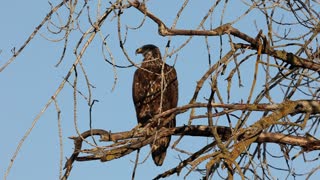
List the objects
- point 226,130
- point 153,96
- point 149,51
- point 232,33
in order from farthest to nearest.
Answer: point 149,51 < point 153,96 < point 226,130 < point 232,33

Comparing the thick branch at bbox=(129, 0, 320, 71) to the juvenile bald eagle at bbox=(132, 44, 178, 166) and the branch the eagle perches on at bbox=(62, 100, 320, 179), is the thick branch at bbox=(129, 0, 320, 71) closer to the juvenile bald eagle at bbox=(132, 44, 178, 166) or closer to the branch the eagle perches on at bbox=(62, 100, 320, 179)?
the branch the eagle perches on at bbox=(62, 100, 320, 179)

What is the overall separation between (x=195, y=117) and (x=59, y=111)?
3.59 feet

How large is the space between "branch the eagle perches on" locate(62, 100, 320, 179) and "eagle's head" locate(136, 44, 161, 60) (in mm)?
3824

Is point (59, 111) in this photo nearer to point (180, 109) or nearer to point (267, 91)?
point (180, 109)

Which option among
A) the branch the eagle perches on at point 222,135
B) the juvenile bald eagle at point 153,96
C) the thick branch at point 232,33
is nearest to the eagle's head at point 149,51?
the juvenile bald eagle at point 153,96

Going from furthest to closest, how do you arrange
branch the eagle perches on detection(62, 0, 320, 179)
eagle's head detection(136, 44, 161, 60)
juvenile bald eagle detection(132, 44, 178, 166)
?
eagle's head detection(136, 44, 161, 60)
juvenile bald eagle detection(132, 44, 178, 166)
branch the eagle perches on detection(62, 0, 320, 179)

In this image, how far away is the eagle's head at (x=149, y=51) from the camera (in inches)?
379

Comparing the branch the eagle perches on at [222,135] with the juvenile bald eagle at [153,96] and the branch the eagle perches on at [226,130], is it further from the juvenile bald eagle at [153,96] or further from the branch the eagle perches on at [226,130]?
the juvenile bald eagle at [153,96]

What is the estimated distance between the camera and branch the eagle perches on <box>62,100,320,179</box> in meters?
4.79

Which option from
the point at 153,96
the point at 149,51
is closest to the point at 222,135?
the point at 153,96

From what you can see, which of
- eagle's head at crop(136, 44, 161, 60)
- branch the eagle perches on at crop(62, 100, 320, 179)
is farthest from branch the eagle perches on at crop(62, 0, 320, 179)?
eagle's head at crop(136, 44, 161, 60)

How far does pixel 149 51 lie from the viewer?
9.76 m

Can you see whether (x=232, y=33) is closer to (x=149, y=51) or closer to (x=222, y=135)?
(x=222, y=135)

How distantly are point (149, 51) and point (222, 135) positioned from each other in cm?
419
